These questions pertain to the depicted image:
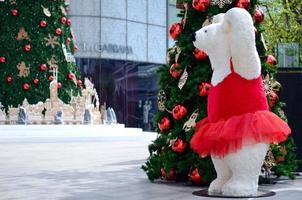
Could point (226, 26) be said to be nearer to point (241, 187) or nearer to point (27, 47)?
point (241, 187)

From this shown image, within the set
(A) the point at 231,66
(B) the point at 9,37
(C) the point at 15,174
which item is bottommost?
(C) the point at 15,174

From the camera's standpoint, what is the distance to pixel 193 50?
26.0 ft

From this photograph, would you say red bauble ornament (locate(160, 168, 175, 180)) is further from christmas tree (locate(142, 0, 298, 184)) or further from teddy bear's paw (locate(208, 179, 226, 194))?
teddy bear's paw (locate(208, 179, 226, 194))

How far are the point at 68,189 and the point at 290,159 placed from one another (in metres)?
3.25

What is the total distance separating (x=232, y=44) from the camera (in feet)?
20.7

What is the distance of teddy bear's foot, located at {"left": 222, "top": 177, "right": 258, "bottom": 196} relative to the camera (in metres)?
6.39

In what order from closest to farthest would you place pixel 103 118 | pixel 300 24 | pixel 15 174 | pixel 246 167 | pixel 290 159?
pixel 246 167
pixel 290 159
pixel 15 174
pixel 300 24
pixel 103 118

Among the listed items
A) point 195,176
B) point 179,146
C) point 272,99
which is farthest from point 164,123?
point 272,99

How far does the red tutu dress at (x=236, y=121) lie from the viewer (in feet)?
20.5

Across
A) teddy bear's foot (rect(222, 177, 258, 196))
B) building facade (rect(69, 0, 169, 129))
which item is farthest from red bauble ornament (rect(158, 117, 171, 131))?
building facade (rect(69, 0, 169, 129))

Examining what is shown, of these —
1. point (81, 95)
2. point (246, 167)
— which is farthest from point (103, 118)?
point (246, 167)

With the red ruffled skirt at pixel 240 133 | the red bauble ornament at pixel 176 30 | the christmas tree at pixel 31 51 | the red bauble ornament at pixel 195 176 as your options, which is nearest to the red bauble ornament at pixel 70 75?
the christmas tree at pixel 31 51

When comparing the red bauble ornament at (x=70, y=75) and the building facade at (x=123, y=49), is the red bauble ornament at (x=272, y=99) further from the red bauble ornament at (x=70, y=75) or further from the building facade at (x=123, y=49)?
the building facade at (x=123, y=49)

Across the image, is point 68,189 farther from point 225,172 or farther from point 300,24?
point 300,24
